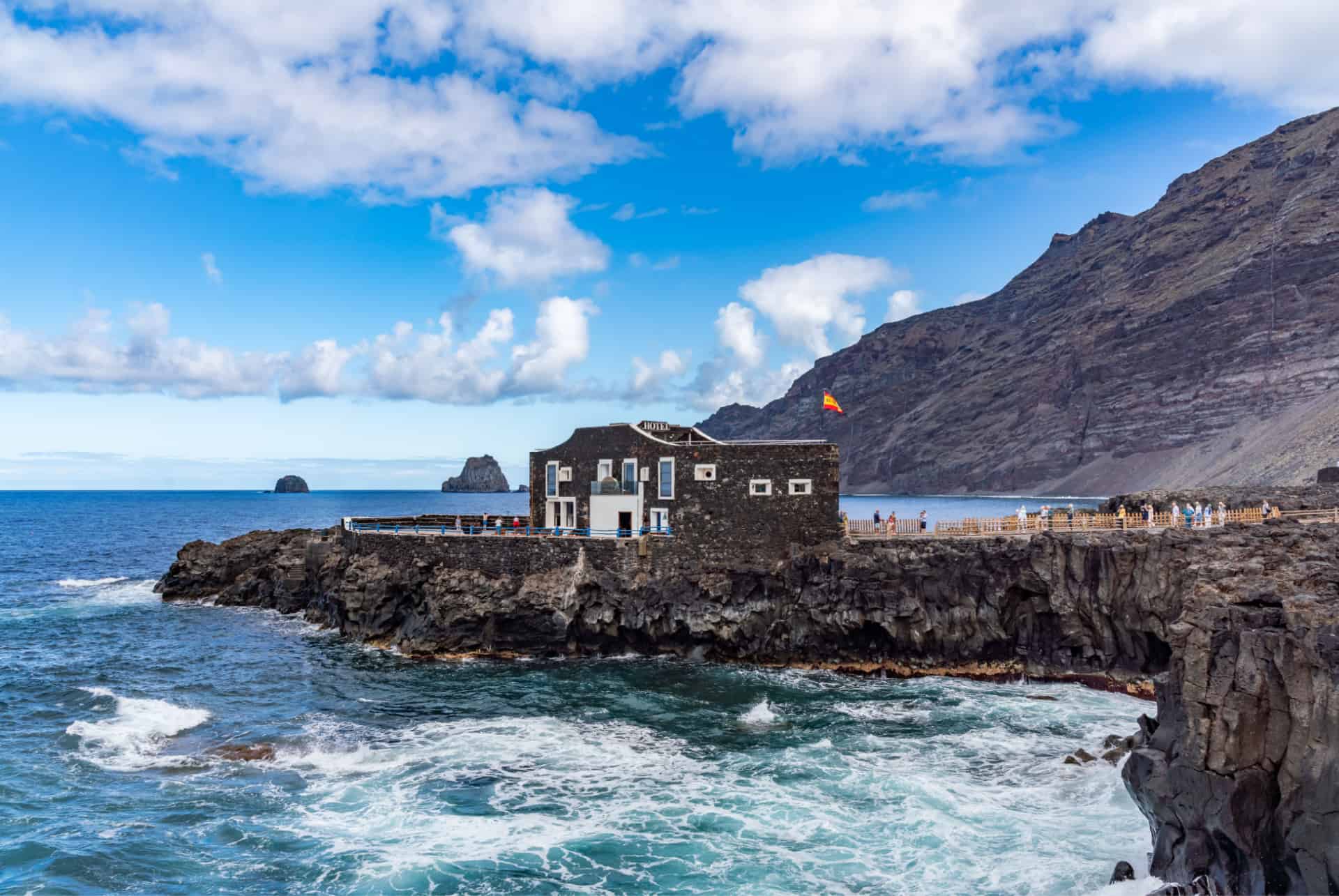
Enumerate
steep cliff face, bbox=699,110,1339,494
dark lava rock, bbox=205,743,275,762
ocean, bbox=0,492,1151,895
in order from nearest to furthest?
ocean, bbox=0,492,1151,895 → dark lava rock, bbox=205,743,275,762 → steep cliff face, bbox=699,110,1339,494

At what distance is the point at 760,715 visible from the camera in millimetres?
32062

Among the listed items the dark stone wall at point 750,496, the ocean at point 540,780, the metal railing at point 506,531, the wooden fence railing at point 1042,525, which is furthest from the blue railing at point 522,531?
the wooden fence railing at point 1042,525

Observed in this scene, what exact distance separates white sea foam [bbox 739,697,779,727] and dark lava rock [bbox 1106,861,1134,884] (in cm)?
1402

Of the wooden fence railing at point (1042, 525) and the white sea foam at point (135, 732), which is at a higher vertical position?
the wooden fence railing at point (1042, 525)

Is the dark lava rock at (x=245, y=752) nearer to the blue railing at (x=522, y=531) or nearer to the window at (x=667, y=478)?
the blue railing at (x=522, y=531)

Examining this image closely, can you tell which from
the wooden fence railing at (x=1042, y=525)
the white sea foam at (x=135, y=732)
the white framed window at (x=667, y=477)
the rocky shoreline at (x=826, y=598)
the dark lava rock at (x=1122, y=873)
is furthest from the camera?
the white framed window at (x=667, y=477)

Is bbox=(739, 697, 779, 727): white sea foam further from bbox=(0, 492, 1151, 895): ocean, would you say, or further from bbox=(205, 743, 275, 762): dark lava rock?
bbox=(205, 743, 275, 762): dark lava rock

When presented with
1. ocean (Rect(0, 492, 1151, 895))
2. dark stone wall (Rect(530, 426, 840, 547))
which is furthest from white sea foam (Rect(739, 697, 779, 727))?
dark stone wall (Rect(530, 426, 840, 547))

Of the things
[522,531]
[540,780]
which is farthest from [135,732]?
[522,531]

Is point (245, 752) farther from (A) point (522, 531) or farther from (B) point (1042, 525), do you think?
(B) point (1042, 525)

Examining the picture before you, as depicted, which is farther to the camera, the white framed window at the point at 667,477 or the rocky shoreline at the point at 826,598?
the white framed window at the point at 667,477

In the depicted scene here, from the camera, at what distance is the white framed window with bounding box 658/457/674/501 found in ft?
146

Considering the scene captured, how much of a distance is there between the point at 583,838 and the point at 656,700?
12.7m

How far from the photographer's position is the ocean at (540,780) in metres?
20.3
